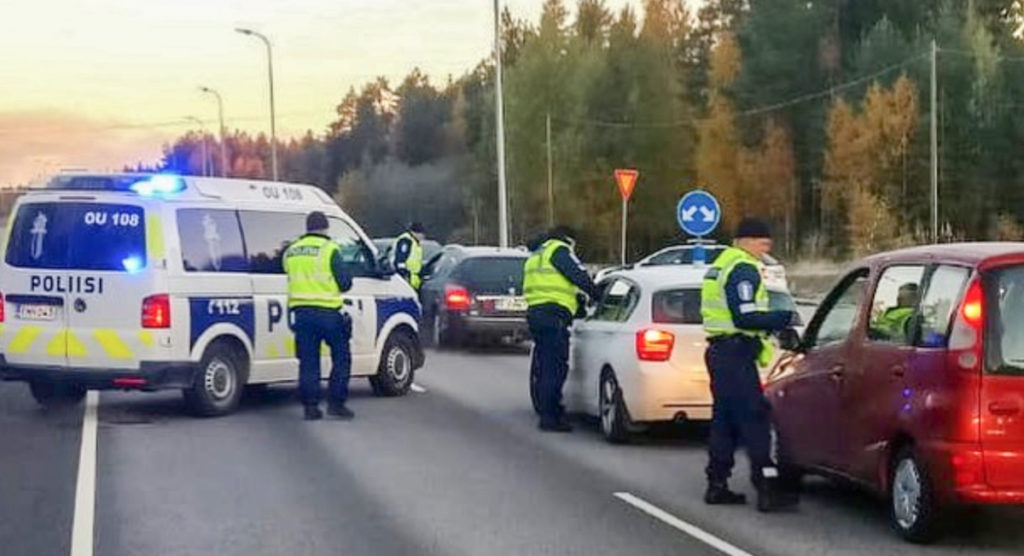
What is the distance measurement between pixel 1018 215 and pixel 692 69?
24117 millimetres

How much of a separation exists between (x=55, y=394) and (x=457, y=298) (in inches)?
337

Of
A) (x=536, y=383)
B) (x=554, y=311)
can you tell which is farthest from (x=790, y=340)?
Result: (x=536, y=383)

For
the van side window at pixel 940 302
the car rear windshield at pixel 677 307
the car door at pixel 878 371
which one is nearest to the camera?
the van side window at pixel 940 302

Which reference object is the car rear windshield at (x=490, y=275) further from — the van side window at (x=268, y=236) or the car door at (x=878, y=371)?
the car door at (x=878, y=371)

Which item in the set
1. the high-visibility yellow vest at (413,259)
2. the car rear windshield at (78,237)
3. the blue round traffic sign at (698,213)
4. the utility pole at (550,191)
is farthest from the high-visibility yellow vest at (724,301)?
the utility pole at (550,191)

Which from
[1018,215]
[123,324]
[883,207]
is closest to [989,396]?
[123,324]

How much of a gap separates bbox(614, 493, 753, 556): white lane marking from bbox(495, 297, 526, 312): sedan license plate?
13068mm

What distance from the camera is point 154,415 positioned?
15.6 metres

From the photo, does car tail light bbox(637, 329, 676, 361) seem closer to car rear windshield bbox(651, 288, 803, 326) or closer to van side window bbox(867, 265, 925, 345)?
car rear windshield bbox(651, 288, 803, 326)

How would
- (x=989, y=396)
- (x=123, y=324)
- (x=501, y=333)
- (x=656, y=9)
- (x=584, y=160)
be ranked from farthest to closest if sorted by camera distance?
1. (x=656, y=9)
2. (x=584, y=160)
3. (x=501, y=333)
4. (x=123, y=324)
5. (x=989, y=396)

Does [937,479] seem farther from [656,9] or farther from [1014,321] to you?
[656,9]

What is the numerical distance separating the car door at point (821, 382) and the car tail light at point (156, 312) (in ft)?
19.7

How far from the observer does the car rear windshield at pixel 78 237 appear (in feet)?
48.4

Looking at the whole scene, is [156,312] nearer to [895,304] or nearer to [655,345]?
[655,345]
